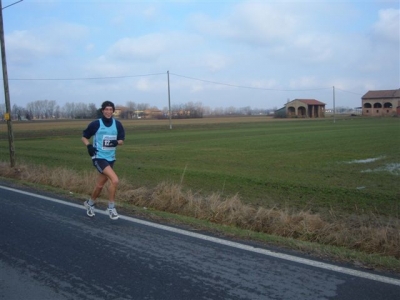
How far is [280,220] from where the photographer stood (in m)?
7.04

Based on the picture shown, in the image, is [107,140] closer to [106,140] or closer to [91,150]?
[106,140]

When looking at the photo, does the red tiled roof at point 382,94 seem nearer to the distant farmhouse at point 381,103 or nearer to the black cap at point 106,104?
the distant farmhouse at point 381,103

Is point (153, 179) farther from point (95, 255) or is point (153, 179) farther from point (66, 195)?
point (95, 255)

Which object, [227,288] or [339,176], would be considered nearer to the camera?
[227,288]

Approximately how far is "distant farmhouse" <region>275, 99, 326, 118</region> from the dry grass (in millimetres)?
117976

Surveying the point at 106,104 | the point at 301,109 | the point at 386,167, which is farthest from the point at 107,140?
the point at 301,109

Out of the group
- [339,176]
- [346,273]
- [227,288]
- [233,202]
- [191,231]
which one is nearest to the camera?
[227,288]

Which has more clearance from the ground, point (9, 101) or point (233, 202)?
point (9, 101)

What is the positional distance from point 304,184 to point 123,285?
10173mm

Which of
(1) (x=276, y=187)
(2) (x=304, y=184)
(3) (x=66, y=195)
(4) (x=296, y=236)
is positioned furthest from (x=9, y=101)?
(4) (x=296, y=236)

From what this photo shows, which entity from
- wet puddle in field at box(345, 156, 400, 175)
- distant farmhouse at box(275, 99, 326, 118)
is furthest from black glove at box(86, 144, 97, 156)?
distant farmhouse at box(275, 99, 326, 118)

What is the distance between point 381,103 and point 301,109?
23.7m

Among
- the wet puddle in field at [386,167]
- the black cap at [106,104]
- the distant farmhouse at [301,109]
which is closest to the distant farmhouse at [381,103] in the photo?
the distant farmhouse at [301,109]

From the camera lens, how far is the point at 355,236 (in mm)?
6371
